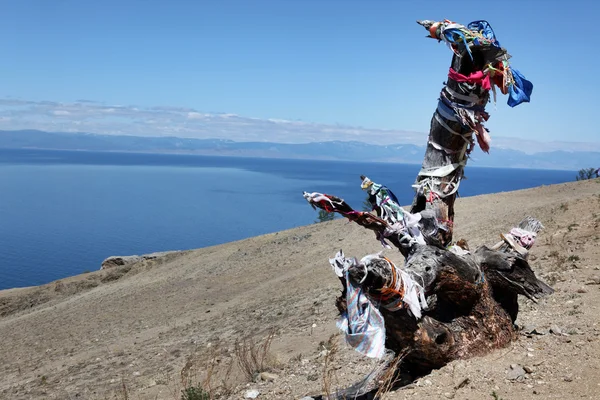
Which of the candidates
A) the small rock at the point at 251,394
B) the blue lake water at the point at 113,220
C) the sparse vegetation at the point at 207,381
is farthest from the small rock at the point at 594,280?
the blue lake water at the point at 113,220

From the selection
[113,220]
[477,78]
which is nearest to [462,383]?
[477,78]

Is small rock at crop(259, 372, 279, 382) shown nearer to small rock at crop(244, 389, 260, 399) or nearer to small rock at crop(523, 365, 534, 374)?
small rock at crop(244, 389, 260, 399)

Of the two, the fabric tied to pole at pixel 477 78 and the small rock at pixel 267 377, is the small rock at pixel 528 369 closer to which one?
the fabric tied to pole at pixel 477 78

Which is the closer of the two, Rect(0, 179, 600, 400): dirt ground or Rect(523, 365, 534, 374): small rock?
Rect(523, 365, 534, 374): small rock

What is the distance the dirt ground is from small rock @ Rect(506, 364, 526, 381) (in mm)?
16

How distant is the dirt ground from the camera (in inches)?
213

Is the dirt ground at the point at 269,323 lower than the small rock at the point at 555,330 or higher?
lower

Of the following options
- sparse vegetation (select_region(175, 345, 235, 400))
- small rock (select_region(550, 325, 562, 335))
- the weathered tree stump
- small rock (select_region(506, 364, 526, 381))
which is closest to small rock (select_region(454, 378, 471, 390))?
the weathered tree stump

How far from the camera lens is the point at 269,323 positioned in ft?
38.5

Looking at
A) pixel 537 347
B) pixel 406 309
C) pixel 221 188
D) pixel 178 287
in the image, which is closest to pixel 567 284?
pixel 537 347

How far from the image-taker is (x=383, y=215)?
224 inches

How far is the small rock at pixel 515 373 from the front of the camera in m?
5.09

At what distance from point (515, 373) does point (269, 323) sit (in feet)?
23.4

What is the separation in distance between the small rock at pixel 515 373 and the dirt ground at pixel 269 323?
0.02 meters
